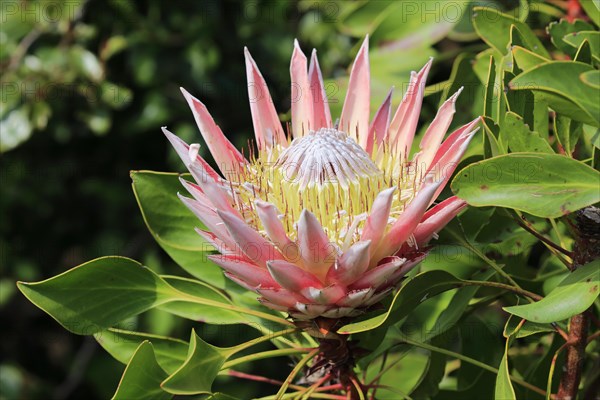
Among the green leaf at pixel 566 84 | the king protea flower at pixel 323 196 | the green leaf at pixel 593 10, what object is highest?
the green leaf at pixel 593 10

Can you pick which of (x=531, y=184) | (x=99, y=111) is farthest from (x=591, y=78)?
(x=99, y=111)

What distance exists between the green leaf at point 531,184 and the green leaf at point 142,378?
53 cm

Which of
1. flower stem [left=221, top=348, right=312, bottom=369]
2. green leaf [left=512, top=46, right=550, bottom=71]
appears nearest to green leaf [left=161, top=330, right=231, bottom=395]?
flower stem [left=221, top=348, right=312, bottom=369]

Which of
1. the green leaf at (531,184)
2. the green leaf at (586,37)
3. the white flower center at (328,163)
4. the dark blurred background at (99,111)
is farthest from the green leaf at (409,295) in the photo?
the dark blurred background at (99,111)

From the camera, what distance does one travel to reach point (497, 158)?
104 cm

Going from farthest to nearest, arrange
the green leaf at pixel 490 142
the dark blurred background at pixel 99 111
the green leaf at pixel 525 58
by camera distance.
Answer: the dark blurred background at pixel 99 111 → the green leaf at pixel 525 58 → the green leaf at pixel 490 142

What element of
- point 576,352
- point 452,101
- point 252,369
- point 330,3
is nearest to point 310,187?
point 452,101

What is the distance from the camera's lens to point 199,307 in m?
1.43

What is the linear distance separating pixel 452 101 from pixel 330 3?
1.98 m

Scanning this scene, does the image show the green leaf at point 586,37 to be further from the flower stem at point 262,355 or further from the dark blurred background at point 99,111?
the dark blurred background at point 99,111

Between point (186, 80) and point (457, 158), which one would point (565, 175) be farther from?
point (186, 80)

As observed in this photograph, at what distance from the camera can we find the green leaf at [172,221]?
1474mm

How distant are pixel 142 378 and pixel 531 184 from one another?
0.64 metres

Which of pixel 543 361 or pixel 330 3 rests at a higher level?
pixel 330 3
